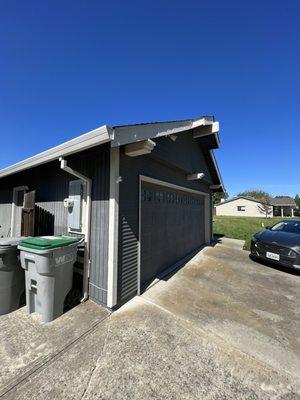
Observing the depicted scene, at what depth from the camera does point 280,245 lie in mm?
5555

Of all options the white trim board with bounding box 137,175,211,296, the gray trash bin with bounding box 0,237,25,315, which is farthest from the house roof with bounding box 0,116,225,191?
the gray trash bin with bounding box 0,237,25,315

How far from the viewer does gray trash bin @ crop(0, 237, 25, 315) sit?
10.2 ft

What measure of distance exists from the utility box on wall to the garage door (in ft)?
4.05

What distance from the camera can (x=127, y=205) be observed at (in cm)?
358

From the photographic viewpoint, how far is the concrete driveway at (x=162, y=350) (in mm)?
1935

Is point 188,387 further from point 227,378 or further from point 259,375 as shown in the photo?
point 259,375

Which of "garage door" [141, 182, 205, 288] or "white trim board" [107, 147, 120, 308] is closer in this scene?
"white trim board" [107, 147, 120, 308]

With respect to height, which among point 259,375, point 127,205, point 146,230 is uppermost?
point 127,205

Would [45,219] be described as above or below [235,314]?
above

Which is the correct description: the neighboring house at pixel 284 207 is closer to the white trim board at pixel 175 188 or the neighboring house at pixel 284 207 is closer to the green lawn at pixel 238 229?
the green lawn at pixel 238 229

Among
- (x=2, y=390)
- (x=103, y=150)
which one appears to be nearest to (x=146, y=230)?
(x=103, y=150)

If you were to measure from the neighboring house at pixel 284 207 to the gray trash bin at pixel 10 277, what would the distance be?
171 feet

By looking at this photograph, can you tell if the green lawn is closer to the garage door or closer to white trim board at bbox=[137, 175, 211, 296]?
white trim board at bbox=[137, 175, 211, 296]

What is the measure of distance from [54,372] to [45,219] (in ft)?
11.3
